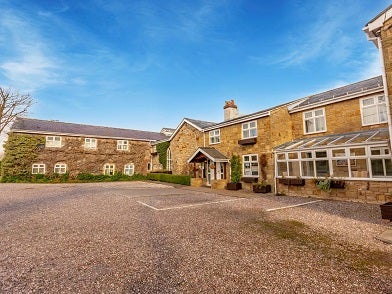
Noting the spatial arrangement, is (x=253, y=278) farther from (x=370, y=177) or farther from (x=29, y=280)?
(x=370, y=177)

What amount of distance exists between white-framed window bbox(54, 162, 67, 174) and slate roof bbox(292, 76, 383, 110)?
26652 millimetres

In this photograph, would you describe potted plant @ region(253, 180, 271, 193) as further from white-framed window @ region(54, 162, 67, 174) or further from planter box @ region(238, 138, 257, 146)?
white-framed window @ region(54, 162, 67, 174)

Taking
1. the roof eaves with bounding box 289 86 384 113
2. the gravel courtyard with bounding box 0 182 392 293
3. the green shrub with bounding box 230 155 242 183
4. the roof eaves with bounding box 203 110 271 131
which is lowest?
the gravel courtyard with bounding box 0 182 392 293

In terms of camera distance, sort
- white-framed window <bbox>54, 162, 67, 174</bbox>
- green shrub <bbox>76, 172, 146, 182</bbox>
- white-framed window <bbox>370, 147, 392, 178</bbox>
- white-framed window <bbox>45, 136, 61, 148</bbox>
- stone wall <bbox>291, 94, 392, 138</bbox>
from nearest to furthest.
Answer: white-framed window <bbox>370, 147, 392, 178</bbox> < stone wall <bbox>291, 94, 392, 138</bbox> < white-framed window <bbox>45, 136, 61, 148</bbox> < white-framed window <bbox>54, 162, 67, 174</bbox> < green shrub <bbox>76, 172, 146, 182</bbox>

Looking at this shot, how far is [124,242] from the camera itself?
212 inches

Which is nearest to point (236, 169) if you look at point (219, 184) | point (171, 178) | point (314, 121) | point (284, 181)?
point (219, 184)

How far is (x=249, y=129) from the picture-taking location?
16.6 meters

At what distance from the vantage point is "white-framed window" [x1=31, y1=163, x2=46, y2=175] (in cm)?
2397

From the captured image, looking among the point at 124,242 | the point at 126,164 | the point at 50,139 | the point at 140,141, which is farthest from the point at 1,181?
the point at 124,242

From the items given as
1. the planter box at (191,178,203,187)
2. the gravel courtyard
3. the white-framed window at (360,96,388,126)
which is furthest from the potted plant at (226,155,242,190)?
the white-framed window at (360,96,388,126)

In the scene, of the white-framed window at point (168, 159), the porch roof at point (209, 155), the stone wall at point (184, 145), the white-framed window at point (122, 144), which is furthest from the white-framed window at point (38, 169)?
the porch roof at point (209, 155)

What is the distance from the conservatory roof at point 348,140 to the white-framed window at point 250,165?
7.82 ft

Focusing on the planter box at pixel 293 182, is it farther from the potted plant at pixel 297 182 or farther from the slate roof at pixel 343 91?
the slate roof at pixel 343 91

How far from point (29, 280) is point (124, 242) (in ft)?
6.83
